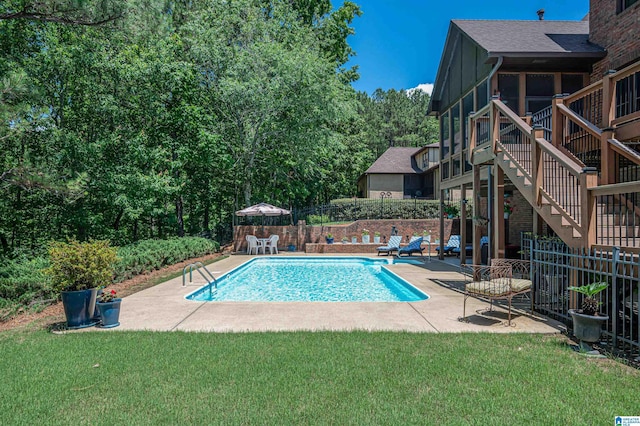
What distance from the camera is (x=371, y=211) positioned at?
23.1m

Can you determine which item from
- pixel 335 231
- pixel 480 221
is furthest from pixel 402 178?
pixel 480 221

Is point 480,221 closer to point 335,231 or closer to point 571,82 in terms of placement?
point 571,82

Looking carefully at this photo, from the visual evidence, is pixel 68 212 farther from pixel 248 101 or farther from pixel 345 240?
pixel 345 240

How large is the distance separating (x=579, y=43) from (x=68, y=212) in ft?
62.7

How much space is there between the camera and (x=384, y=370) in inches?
157

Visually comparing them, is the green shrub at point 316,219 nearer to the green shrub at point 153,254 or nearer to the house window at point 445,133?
the green shrub at point 153,254

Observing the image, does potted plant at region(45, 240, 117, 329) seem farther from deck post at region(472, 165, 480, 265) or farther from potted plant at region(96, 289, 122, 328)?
deck post at region(472, 165, 480, 265)

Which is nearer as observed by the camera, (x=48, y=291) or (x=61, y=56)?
(x=48, y=291)

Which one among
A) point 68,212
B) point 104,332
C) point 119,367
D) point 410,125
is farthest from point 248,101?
point 410,125

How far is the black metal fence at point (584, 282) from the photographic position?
473 centimetres

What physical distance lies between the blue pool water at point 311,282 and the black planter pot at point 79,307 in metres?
2.52

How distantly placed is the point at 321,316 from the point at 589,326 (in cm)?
374

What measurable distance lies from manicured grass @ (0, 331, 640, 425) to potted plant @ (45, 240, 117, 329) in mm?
640

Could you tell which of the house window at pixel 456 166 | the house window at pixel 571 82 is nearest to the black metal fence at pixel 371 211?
the house window at pixel 456 166
